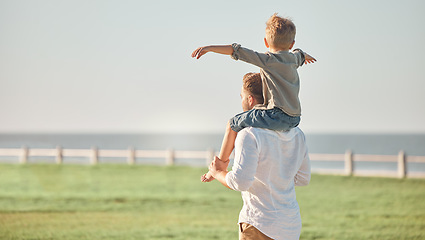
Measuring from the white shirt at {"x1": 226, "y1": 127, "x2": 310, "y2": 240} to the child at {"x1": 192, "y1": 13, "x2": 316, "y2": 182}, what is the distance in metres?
0.07

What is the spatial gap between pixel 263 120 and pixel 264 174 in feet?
0.97

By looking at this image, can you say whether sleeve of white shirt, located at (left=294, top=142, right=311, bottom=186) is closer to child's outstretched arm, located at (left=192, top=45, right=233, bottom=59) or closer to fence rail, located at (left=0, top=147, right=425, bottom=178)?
child's outstretched arm, located at (left=192, top=45, right=233, bottom=59)

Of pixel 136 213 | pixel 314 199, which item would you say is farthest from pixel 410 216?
pixel 136 213

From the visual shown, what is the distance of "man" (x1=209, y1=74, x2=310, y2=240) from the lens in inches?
121

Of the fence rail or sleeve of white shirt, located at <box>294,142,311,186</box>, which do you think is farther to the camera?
the fence rail

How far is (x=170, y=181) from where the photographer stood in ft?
64.3

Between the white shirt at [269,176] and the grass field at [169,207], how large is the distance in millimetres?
6081

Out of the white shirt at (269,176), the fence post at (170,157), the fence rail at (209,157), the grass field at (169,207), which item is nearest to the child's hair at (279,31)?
the white shirt at (269,176)

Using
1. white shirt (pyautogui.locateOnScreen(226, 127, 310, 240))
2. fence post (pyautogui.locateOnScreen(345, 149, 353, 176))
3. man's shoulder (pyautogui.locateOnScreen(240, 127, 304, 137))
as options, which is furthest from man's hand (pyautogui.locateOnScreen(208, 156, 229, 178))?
fence post (pyautogui.locateOnScreen(345, 149, 353, 176))

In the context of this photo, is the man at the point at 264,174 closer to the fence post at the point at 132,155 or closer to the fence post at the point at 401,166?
the fence post at the point at 401,166

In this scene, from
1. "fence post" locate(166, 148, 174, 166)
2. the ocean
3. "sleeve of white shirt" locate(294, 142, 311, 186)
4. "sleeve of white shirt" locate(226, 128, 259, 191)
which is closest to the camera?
"sleeve of white shirt" locate(226, 128, 259, 191)

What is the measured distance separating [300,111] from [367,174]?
63.0 feet

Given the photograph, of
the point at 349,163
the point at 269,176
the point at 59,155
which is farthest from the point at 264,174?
the point at 59,155

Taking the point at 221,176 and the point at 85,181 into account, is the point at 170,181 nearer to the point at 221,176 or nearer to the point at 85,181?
the point at 85,181
